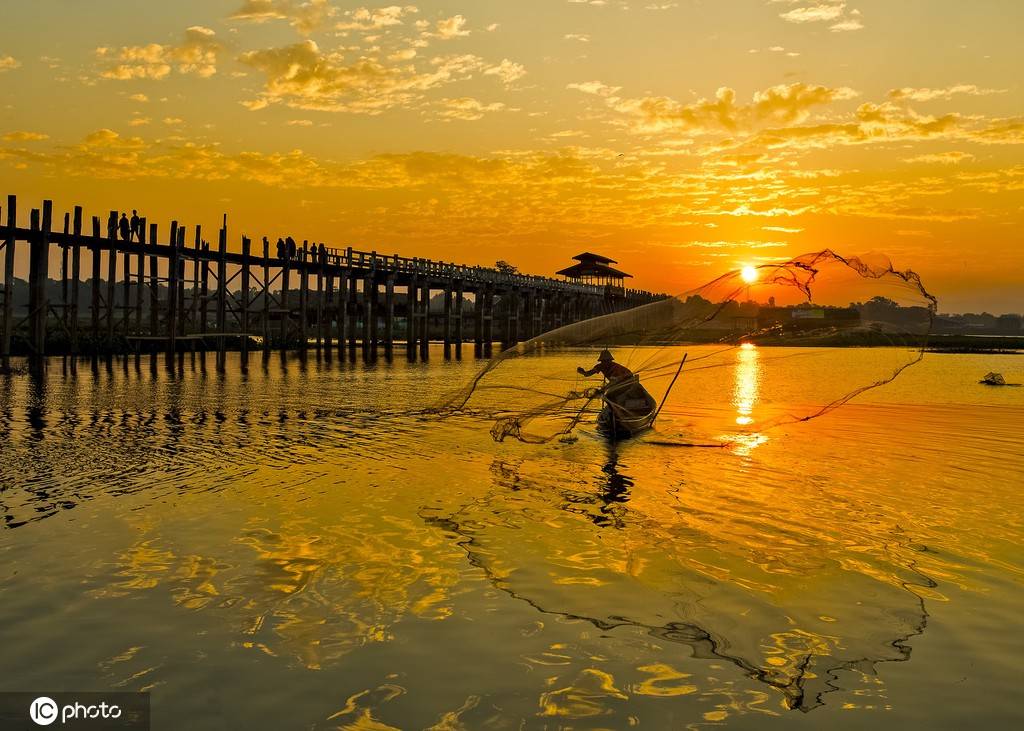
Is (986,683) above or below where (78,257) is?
below

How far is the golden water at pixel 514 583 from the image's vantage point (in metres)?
5.31

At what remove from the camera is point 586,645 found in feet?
20.1

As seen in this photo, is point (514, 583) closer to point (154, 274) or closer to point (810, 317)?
point (810, 317)

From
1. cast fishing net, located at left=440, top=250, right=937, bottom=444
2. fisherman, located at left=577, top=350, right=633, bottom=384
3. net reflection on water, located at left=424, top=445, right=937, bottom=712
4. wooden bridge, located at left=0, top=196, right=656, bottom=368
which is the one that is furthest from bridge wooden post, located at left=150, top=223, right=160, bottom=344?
net reflection on water, located at left=424, top=445, right=937, bottom=712

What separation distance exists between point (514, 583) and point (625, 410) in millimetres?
10975

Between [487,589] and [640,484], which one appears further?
[640,484]

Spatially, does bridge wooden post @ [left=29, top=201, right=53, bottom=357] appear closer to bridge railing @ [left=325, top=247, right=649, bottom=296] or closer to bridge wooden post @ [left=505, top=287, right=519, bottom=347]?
bridge railing @ [left=325, top=247, right=649, bottom=296]

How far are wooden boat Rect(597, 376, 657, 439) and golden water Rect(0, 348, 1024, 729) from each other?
1.31 meters

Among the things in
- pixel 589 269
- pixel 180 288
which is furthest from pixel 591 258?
pixel 180 288

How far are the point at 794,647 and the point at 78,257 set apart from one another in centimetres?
4409

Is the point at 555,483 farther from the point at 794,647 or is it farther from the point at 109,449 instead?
the point at 109,449

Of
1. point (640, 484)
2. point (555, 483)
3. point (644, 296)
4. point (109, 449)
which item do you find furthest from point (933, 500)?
point (644, 296)
